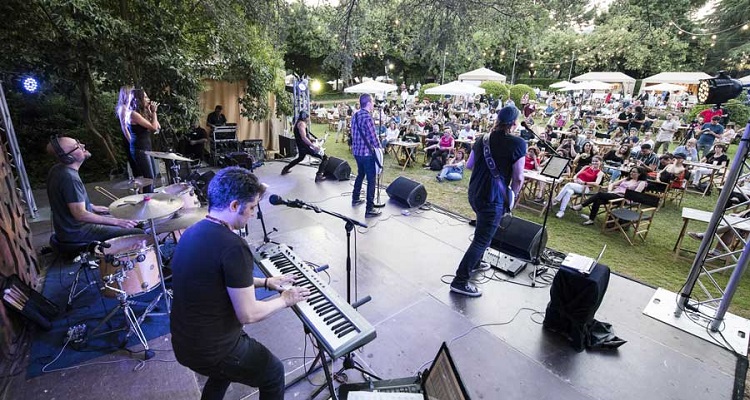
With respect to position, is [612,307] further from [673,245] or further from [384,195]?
[384,195]

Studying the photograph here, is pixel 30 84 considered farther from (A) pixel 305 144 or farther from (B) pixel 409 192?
(B) pixel 409 192

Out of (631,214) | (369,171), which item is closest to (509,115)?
(369,171)

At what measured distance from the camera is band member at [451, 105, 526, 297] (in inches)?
133

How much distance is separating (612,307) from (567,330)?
90 centimetres

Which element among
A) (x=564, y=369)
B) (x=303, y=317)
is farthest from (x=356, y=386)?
(x=564, y=369)

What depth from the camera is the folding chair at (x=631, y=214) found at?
5.58 m

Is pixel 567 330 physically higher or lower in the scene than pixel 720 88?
lower

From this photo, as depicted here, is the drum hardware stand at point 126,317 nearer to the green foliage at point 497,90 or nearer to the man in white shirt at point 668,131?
the man in white shirt at point 668,131

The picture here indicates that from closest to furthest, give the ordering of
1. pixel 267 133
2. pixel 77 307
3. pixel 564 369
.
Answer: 1. pixel 564 369
2. pixel 77 307
3. pixel 267 133

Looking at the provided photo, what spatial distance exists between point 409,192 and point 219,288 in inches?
197

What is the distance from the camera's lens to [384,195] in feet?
24.1

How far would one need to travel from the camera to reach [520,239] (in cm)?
455

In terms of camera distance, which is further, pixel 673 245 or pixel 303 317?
pixel 673 245

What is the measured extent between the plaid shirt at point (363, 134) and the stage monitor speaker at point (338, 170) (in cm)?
254
